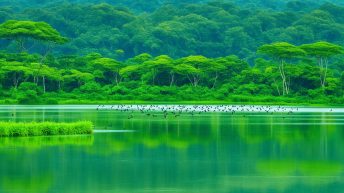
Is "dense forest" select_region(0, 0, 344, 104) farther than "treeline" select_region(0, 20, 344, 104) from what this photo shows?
Yes

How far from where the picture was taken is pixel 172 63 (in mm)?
78688

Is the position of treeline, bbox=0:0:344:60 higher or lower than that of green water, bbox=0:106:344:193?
higher

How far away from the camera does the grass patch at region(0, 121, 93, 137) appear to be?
97.8 feet

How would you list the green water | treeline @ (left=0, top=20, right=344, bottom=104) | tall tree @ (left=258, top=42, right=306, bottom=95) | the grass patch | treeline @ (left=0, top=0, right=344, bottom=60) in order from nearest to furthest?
the green water < the grass patch < treeline @ (left=0, top=20, right=344, bottom=104) < tall tree @ (left=258, top=42, right=306, bottom=95) < treeline @ (left=0, top=0, right=344, bottom=60)

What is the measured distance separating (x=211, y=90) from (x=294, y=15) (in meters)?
42.6

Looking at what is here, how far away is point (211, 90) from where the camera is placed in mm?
76562

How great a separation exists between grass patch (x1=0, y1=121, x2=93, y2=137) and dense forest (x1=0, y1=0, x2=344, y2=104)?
39241 mm

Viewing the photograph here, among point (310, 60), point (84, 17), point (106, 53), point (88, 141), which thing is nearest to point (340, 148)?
point (88, 141)

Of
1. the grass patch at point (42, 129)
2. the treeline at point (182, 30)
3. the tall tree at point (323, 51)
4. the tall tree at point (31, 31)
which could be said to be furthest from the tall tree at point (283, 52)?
the grass patch at point (42, 129)

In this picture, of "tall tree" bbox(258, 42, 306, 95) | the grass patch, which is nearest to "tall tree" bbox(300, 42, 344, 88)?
"tall tree" bbox(258, 42, 306, 95)

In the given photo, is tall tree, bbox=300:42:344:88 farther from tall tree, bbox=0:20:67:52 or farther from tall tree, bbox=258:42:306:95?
tall tree, bbox=0:20:67:52

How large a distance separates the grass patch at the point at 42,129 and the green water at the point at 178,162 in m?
0.72

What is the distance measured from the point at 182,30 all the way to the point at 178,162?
275 ft

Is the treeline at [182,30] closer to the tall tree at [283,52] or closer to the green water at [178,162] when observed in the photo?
the tall tree at [283,52]
